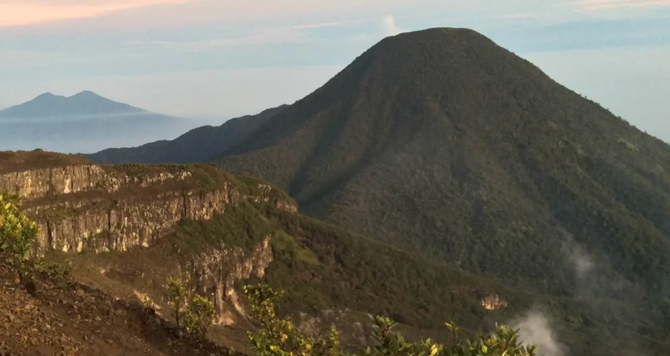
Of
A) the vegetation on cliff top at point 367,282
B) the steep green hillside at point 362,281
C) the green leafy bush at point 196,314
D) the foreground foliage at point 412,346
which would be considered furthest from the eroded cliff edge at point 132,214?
the foreground foliage at point 412,346

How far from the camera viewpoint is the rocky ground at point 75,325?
35.7 metres

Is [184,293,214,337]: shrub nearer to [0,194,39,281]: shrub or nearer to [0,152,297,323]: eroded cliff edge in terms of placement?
[0,194,39,281]: shrub

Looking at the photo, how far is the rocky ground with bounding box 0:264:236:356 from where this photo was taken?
117ft

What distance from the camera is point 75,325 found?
133 feet

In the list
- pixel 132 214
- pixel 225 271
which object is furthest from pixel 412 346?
pixel 225 271

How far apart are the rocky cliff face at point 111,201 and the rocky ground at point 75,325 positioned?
52190mm

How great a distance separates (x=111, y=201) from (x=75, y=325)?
77.2 m

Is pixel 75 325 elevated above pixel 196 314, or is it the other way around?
pixel 75 325

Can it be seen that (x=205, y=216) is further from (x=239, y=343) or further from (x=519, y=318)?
(x=519, y=318)

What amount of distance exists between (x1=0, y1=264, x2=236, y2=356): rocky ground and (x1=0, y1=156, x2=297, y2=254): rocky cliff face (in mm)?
52190

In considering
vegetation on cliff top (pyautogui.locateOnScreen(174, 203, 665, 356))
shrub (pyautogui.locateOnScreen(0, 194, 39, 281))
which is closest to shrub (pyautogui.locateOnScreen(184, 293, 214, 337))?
shrub (pyautogui.locateOnScreen(0, 194, 39, 281))

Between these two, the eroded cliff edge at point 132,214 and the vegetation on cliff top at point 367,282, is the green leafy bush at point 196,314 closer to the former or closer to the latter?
the eroded cliff edge at point 132,214

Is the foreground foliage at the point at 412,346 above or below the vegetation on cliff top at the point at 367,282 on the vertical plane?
above

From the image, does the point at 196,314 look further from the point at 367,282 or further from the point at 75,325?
the point at 367,282
